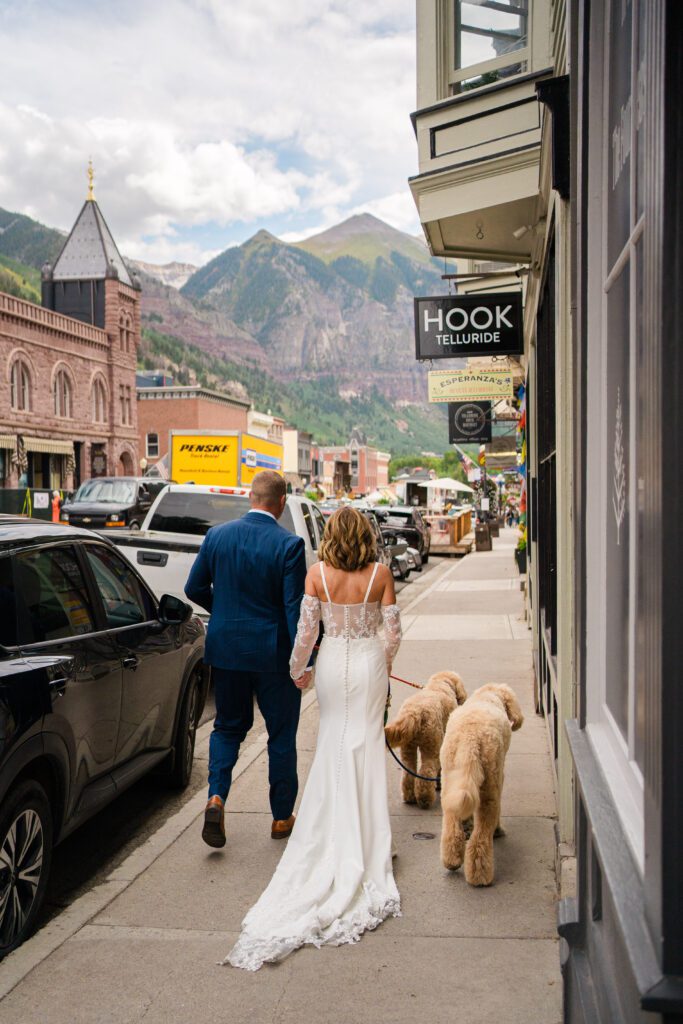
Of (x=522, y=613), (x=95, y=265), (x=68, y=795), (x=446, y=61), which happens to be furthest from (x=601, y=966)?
(x=95, y=265)

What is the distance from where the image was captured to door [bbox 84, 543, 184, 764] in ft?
17.2

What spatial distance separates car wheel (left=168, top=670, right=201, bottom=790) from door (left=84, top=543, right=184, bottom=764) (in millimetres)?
172

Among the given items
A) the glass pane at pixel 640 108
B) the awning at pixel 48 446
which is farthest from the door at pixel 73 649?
the awning at pixel 48 446

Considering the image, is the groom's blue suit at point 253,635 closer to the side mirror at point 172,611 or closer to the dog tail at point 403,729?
the dog tail at point 403,729

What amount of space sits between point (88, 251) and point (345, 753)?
74219mm

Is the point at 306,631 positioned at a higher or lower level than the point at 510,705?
higher

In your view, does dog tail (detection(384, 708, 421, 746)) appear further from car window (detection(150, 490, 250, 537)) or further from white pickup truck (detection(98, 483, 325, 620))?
car window (detection(150, 490, 250, 537))

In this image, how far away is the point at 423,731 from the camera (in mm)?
5508

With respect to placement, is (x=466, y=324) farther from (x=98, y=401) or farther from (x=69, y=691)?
(x=98, y=401)

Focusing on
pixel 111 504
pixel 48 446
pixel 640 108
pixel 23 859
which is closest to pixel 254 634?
pixel 23 859

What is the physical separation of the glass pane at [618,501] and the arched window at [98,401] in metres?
63.9

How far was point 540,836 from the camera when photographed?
5246 millimetres

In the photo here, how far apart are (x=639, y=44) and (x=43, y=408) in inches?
2293

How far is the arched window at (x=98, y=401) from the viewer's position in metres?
64.6
